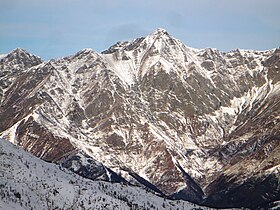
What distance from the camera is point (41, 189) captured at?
154m

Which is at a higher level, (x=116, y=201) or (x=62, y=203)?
(x=116, y=201)

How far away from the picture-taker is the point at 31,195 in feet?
475

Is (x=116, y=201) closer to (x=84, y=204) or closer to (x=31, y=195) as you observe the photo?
(x=84, y=204)

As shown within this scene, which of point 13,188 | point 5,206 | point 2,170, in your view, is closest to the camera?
point 5,206

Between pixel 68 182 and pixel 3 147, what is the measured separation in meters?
21.2

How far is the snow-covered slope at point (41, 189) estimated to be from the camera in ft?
459

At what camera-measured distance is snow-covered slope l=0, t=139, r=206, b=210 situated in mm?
139875

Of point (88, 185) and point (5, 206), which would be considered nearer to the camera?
point (5, 206)

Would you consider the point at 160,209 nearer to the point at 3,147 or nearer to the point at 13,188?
the point at 3,147

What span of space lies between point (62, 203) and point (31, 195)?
1021cm

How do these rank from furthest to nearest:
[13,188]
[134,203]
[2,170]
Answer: [134,203] < [2,170] < [13,188]

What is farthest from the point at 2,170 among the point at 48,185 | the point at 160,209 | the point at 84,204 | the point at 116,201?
the point at 160,209

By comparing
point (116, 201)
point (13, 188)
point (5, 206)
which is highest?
point (116, 201)

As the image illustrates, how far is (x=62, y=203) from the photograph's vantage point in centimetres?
15212
